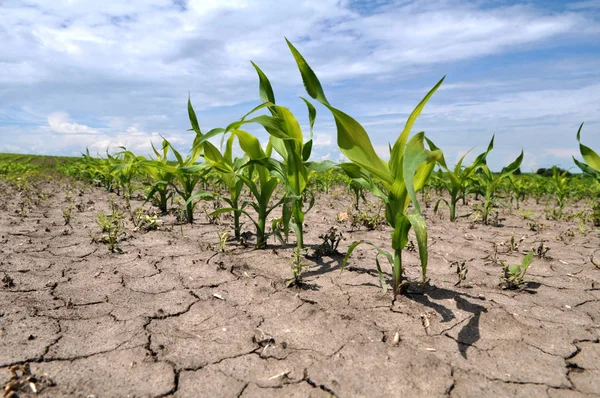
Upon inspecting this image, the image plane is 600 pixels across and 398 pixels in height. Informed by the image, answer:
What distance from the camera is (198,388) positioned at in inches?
49.6

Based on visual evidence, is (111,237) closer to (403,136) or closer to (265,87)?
(265,87)

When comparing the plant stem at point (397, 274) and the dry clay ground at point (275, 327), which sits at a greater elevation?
the plant stem at point (397, 274)

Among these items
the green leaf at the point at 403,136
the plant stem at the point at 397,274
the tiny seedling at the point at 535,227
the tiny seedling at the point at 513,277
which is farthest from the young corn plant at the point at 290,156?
the tiny seedling at the point at 535,227

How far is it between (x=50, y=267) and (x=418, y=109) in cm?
214

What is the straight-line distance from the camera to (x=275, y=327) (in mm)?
1627

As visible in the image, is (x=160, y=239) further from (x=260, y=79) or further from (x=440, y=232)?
(x=440, y=232)

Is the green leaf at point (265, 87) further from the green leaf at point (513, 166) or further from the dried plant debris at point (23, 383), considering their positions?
the green leaf at point (513, 166)

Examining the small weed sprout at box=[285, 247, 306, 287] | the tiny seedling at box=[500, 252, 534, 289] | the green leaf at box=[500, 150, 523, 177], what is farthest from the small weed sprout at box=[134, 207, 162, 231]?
the green leaf at box=[500, 150, 523, 177]

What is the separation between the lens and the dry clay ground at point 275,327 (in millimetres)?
1287

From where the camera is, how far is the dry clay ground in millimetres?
1287

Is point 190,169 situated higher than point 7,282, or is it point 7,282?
point 190,169

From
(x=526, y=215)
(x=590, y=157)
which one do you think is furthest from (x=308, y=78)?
(x=526, y=215)

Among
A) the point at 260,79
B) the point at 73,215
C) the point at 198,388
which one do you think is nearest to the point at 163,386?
the point at 198,388

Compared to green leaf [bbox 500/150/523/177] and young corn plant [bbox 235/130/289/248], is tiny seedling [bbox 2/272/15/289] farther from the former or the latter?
green leaf [bbox 500/150/523/177]
